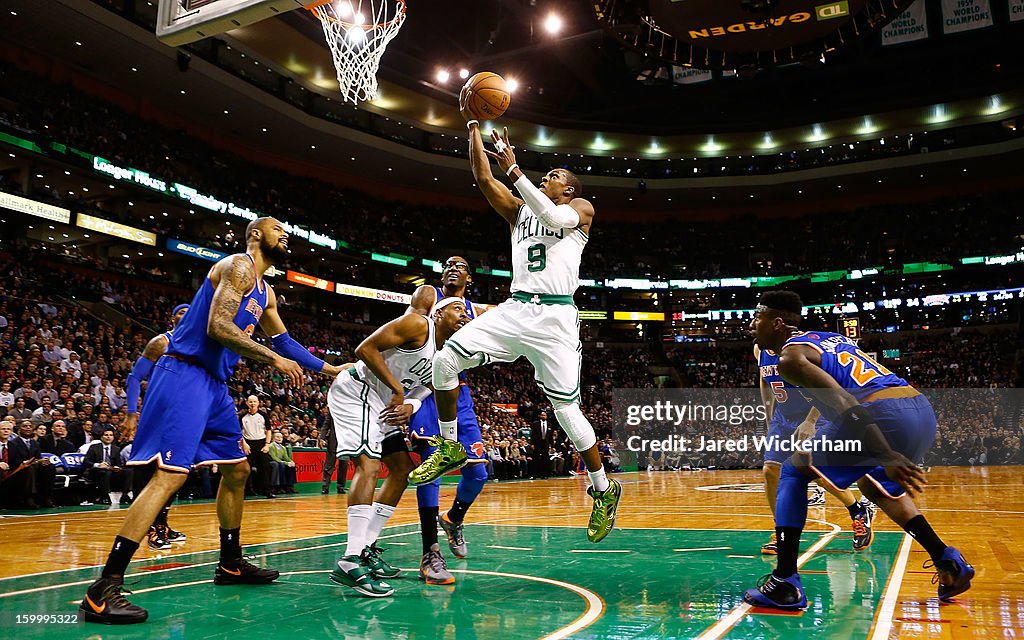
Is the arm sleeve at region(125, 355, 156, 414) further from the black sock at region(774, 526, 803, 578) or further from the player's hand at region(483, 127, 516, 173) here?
the black sock at region(774, 526, 803, 578)

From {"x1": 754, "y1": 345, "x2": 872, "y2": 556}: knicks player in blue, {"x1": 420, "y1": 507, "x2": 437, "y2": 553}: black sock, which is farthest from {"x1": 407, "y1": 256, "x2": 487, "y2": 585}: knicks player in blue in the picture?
{"x1": 754, "y1": 345, "x2": 872, "y2": 556}: knicks player in blue

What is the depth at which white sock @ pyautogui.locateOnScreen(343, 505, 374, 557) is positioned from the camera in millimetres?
4840

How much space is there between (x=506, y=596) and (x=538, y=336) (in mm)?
1624

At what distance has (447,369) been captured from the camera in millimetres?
4875

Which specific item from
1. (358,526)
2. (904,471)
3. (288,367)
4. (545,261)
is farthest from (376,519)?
(904,471)

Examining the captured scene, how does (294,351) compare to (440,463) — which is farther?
(294,351)

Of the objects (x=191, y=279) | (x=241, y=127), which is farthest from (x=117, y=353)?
(x=241, y=127)

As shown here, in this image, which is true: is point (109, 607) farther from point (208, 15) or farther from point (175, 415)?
point (208, 15)

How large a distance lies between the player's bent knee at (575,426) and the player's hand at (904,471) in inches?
68.9

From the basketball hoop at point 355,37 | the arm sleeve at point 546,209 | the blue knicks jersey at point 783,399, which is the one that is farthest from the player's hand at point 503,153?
the basketball hoop at point 355,37

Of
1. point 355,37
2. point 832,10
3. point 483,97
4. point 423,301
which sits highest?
point 832,10

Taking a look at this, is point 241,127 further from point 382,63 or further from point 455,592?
point 455,592

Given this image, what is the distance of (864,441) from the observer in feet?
12.9

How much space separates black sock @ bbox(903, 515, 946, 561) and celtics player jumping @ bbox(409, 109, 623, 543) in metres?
1.75
